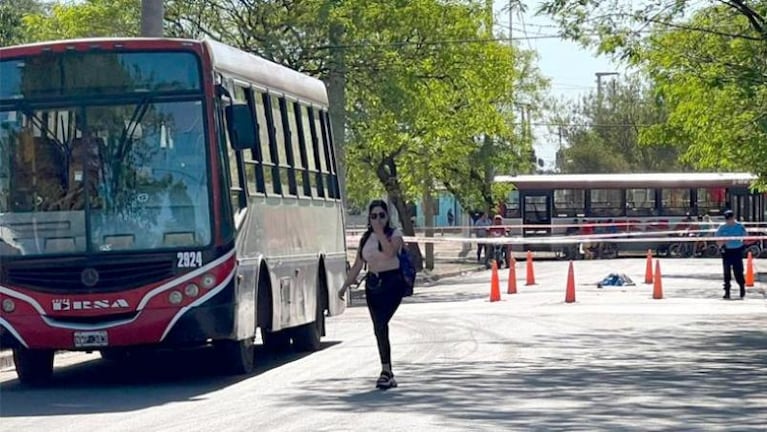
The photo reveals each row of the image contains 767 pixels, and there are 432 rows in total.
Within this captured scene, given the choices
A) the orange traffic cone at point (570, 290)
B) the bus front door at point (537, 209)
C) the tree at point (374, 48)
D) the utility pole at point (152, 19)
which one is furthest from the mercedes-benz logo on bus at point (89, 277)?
the bus front door at point (537, 209)

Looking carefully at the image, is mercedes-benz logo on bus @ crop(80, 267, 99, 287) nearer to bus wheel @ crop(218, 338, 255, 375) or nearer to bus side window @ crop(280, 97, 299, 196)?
bus wheel @ crop(218, 338, 255, 375)

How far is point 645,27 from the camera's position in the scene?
21906 millimetres

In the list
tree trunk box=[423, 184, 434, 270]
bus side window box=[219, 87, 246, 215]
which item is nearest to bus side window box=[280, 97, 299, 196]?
bus side window box=[219, 87, 246, 215]

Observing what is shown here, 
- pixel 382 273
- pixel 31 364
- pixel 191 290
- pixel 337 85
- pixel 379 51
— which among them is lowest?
pixel 31 364

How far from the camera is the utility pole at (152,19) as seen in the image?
2242 centimetres

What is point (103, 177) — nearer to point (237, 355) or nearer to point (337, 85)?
point (237, 355)

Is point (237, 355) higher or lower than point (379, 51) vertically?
lower

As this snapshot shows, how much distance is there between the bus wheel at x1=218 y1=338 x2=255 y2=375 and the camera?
53.6ft

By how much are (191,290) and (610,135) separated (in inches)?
3200

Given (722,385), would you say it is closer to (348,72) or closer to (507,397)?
(507,397)

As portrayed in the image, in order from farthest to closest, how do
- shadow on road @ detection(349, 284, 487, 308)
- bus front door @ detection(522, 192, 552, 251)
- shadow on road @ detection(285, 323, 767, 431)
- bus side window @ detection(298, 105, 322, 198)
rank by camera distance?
bus front door @ detection(522, 192, 552, 251), shadow on road @ detection(349, 284, 487, 308), bus side window @ detection(298, 105, 322, 198), shadow on road @ detection(285, 323, 767, 431)

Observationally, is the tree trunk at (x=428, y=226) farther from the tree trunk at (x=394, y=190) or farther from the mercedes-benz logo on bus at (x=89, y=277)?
the mercedes-benz logo on bus at (x=89, y=277)

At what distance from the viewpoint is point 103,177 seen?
15695 millimetres

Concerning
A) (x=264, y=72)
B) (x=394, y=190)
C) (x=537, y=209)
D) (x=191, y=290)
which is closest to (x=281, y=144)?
(x=264, y=72)
